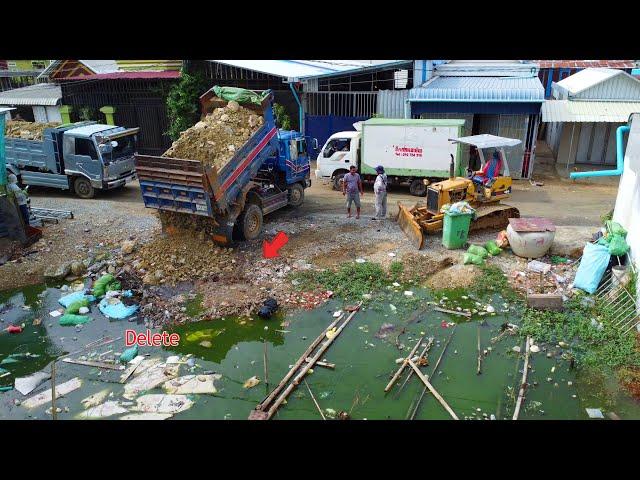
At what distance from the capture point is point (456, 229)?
32.8 ft

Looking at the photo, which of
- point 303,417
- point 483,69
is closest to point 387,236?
point 303,417

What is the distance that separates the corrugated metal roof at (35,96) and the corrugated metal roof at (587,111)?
18566 mm

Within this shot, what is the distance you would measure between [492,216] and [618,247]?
Result: 10.2 feet

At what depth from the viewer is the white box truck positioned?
1343 cm

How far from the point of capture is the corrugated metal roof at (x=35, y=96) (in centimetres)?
2017

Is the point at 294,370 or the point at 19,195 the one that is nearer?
the point at 294,370

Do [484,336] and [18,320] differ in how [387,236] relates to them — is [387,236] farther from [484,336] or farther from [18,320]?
[18,320]

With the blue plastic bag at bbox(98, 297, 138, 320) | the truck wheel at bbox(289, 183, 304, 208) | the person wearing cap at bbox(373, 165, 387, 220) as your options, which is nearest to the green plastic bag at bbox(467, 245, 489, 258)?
the person wearing cap at bbox(373, 165, 387, 220)

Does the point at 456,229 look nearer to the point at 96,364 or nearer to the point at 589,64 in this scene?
the point at 96,364

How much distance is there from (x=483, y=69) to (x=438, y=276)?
14417 mm

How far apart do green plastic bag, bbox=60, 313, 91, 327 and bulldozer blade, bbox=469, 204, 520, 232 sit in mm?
7781

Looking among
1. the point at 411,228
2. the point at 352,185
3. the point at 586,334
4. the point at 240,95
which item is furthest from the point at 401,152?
the point at 586,334

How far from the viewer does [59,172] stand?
1438 centimetres

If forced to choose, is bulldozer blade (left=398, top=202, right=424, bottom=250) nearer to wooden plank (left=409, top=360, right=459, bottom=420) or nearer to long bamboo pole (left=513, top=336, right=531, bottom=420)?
long bamboo pole (left=513, top=336, right=531, bottom=420)
